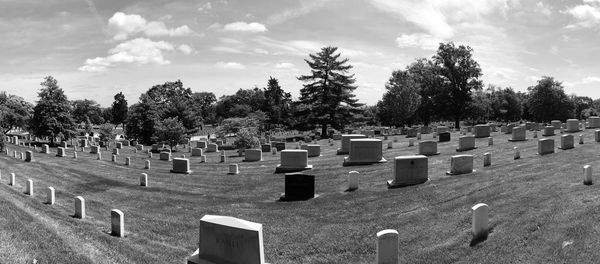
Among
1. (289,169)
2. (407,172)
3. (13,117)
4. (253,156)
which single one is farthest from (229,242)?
(13,117)

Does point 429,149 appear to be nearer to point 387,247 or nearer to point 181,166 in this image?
point 181,166

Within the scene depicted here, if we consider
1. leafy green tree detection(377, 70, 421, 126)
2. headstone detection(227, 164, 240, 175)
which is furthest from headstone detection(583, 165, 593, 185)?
leafy green tree detection(377, 70, 421, 126)

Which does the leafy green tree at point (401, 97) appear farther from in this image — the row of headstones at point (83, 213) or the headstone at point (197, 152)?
the row of headstones at point (83, 213)

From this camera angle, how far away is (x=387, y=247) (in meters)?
8.57

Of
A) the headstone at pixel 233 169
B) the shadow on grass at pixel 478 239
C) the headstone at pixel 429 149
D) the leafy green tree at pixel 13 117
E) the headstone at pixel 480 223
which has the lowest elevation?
the headstone at pixel 233 169

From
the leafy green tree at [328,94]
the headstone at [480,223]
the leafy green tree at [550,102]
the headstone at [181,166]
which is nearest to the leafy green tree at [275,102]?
the leafy green tree at [328,94]

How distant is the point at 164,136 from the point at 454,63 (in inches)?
1635

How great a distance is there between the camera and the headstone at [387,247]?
8555 mm

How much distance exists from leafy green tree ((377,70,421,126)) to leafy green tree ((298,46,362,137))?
5.48 metres

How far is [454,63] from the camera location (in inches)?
2349

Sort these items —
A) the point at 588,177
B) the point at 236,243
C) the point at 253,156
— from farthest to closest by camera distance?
the point at 253,156 < the point at 588,177 < the point at 236,243

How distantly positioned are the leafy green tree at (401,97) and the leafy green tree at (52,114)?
43.1 metres

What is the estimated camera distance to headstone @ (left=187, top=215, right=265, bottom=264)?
7480 mm

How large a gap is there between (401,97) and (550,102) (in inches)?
844
